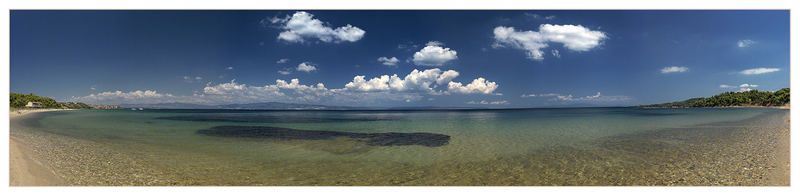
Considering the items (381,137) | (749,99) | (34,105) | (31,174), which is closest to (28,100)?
(34,105)

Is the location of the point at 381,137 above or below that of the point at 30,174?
below

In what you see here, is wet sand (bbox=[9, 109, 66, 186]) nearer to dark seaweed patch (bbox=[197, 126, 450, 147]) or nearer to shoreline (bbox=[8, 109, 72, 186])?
shoreline (bbox=[8, 109, 72, 186])

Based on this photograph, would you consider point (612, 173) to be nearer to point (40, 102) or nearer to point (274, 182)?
point (274, 182)

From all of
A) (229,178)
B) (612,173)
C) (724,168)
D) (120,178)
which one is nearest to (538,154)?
(612,173)

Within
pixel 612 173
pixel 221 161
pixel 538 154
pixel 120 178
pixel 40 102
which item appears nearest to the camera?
pixel 120 178

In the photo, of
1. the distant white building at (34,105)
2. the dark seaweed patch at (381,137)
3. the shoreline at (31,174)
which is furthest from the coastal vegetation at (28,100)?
the shoreline at (31,174)

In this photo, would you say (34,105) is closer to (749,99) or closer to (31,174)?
(31,174)

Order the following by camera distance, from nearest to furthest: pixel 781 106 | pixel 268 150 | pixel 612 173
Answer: pixel 612 173
pixel 268 150
pixel 781 106

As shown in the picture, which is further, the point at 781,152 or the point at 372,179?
the point at 781,152

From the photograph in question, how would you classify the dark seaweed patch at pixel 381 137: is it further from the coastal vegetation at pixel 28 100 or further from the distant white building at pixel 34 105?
the distant white building at pixel 34 105

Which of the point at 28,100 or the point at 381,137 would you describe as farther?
the point at 28,100

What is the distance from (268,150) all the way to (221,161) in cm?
242

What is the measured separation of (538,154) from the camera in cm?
1123

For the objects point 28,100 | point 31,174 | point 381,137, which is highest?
point 28,100
